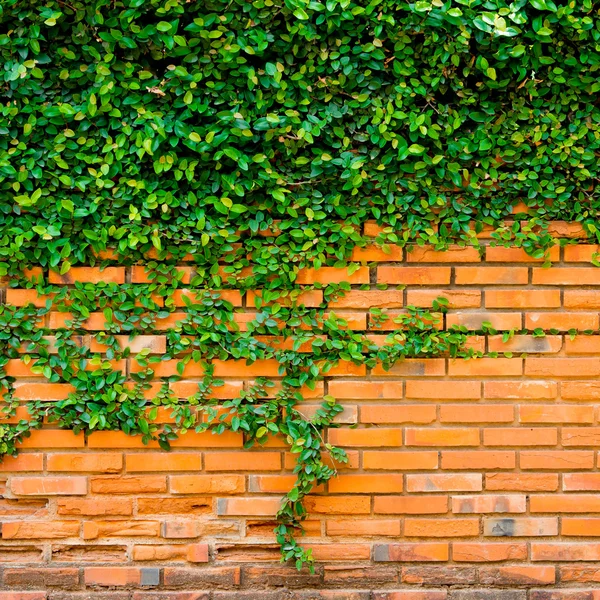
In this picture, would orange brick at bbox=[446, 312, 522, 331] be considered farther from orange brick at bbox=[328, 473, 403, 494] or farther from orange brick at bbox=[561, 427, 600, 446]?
orange brick at bbox=[328, 473, 403, 494]

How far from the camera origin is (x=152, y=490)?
2.41m

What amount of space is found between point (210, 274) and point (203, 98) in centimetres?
63

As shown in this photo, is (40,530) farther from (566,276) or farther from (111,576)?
(566,276)

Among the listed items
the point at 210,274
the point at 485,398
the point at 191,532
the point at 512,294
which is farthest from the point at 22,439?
the point at 512,294

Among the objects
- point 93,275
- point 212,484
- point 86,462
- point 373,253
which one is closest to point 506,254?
point 373,253

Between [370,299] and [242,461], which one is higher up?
[370,299]

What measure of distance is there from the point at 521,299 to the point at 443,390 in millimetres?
453

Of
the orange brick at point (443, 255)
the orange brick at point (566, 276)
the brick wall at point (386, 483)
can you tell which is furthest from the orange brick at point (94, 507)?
the orange brick at point (566, 276)

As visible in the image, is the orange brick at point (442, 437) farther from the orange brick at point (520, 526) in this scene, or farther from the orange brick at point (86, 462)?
the orange brick at point (86, 462)

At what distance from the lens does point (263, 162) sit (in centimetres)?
231

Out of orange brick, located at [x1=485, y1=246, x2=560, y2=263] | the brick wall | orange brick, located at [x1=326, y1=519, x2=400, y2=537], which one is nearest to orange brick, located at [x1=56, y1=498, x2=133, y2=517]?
the brick wall

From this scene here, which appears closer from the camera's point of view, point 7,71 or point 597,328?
point 7,71

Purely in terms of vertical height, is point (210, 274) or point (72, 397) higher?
point (210, 274)

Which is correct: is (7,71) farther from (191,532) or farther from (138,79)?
(191,532)
